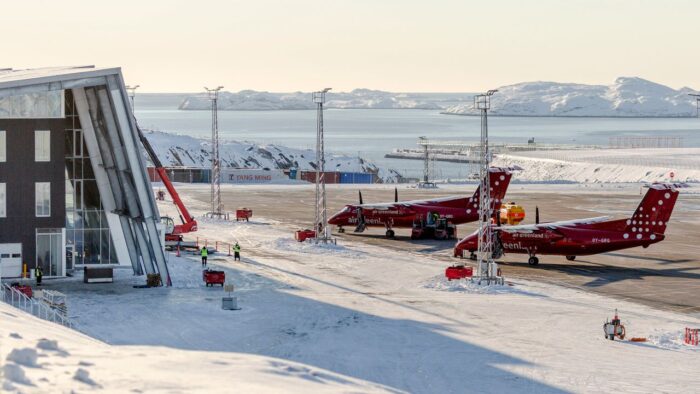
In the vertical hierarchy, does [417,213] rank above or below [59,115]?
below

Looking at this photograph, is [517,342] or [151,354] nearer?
[151,354]

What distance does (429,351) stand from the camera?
45.1m

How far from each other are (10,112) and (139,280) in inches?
446

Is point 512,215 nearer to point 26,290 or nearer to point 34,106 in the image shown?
point 34,106

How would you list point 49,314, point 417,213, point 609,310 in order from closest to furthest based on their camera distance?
point 49,314 → point 609,310 → point 417,213

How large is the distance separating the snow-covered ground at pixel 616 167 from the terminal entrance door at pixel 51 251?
107254mm

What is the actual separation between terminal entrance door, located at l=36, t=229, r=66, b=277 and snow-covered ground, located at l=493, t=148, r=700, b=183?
107254 mm

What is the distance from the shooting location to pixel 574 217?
102438 millimetres

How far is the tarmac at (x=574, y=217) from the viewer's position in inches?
2464

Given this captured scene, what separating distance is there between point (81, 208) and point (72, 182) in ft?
5.10

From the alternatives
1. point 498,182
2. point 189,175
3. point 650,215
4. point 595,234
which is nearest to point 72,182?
point 595,234

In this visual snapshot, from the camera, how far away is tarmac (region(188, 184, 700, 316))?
62.6m

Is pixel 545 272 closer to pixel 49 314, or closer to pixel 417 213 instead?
pixel 417 213

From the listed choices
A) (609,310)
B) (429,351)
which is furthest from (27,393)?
(609,310)
